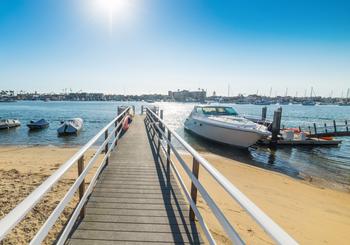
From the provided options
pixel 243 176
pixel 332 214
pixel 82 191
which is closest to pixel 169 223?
pixel 82 191

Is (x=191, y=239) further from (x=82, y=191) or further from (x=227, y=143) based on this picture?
(x=227, y=143)

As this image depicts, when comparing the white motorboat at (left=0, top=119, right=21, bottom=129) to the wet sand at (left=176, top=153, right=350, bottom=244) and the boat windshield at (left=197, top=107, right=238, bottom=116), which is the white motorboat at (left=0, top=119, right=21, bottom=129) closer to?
the boat windshield at (left=197, top=107, right=238, bottom=116)

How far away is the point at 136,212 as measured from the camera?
148 inches

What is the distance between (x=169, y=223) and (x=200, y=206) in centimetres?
258

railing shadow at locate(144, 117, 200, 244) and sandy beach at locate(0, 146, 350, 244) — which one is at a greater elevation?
railing shadow at locate(144, 117, 200, 244)

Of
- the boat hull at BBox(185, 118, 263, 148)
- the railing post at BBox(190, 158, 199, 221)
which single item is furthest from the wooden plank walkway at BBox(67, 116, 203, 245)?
the boat hull at BBox(185, 118, 263, 148)

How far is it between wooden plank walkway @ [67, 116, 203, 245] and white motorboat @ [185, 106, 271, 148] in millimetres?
10989

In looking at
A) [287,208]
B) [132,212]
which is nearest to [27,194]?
[132,212]

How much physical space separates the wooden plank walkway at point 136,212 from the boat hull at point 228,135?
11.0m

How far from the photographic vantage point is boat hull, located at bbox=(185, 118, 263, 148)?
15898 millimetres

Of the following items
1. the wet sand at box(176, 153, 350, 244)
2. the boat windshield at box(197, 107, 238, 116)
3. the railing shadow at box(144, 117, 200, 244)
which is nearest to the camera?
the railing shadow at box(144, 117, 200, 244)

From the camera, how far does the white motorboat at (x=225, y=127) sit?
15.9 meters

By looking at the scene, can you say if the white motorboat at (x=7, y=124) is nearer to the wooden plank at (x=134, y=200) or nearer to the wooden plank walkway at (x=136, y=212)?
the wooden plank walkway at (x=136, y=212)

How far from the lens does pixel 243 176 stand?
1064 centimetres
